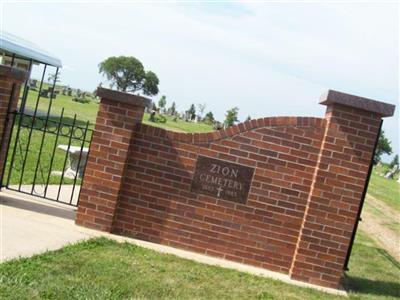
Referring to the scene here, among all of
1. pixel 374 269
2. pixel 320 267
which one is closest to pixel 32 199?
pixel 320 267

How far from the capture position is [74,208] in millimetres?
8125

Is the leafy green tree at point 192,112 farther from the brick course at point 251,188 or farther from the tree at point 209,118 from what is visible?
the brick course at point 251,188

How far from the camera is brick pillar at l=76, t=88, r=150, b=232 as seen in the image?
22.7 ft

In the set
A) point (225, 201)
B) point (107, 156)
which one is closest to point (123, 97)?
point (107, 156)

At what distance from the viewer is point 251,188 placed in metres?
6.90

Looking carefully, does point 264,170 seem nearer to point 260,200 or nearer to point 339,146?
point 260,200

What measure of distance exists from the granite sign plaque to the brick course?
7cm

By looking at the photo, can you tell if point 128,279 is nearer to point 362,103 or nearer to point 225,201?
point 225,201

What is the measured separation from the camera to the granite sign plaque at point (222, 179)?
272 inches

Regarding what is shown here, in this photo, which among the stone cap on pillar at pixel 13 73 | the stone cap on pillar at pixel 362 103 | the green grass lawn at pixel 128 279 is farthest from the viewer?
the stone cap on pillar at pixel 13 73

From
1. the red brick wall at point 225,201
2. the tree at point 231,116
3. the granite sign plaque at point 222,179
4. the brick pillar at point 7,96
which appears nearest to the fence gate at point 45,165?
the brick pillar at point 7,96

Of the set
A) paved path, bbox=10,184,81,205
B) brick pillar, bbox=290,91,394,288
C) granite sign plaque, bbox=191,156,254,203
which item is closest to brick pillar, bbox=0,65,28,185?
paved path, bbox=10,184,81,205

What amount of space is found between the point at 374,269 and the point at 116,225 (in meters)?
4.18

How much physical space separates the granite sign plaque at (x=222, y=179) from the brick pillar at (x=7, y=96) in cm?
261
